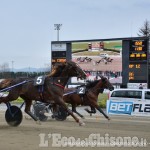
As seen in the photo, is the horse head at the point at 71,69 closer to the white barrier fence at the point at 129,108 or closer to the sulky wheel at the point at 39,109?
the sulky wheel at the point at 39,109

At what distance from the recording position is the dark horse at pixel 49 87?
14805 millimetres

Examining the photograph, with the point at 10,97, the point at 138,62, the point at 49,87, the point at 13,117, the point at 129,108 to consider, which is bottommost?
the point at 129,108

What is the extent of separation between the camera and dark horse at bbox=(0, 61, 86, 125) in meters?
14.8

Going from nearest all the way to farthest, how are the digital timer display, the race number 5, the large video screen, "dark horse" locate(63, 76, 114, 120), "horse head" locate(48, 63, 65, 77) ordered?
"horse head" locate(48, 63, 65, 77) → "dark horse" locate(63, 76, 114, 120) → the race number 5 → the digital timer display → the large video screen

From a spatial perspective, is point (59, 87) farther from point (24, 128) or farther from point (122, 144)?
point (122, 144)

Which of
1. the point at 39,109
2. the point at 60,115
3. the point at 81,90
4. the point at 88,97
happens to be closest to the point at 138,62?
the point at 81,90

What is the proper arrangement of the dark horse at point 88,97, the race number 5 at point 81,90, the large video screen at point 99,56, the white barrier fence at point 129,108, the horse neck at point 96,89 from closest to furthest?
the dark horse at point 88,97, the race number 5 at point 81,90, the horse neck at point 96,89, the white barrier fence at point 129,108, the large video screen at point 99,56

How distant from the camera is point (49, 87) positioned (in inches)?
584

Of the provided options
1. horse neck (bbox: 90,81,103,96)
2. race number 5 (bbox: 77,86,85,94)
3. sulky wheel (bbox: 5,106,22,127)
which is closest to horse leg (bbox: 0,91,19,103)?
sulky wheel (bbox: 5,106,22,127)

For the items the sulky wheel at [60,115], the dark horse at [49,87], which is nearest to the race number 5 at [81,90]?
the sulky wheel at [60,115]

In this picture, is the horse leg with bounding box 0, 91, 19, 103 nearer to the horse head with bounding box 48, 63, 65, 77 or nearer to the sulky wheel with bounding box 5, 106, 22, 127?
the sulky wheel with bounding box 5, 106, 22, 127

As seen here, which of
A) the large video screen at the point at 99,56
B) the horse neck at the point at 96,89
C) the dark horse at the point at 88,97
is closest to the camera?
the dark horse at the point at 88,97

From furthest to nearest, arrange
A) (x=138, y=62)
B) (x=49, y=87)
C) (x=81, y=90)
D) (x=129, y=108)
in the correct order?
(x=138, y=62), (x=129, y=108), (x=81, y=90), (x=49, y=87)

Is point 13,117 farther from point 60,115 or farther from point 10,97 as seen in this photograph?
point 60,115
